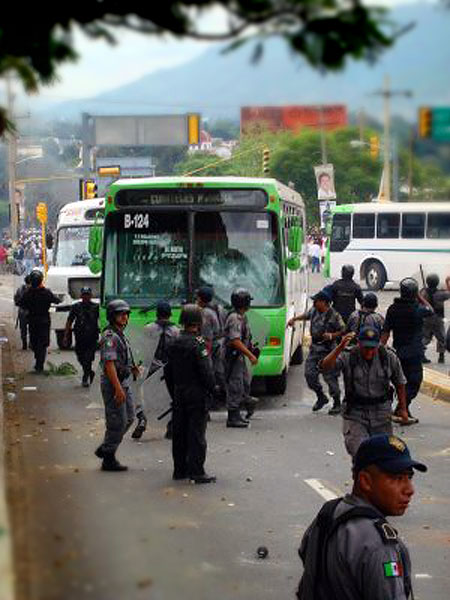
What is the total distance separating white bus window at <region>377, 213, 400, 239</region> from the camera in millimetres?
35831

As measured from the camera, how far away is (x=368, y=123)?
409 cm

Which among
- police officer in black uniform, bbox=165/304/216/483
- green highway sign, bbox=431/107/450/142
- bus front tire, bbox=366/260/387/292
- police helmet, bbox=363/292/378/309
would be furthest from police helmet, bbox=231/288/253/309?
Result: bus front tire, bbox=366/260/387/292

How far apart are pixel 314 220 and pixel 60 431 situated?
19686 millimetres

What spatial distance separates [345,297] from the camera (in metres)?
18.5

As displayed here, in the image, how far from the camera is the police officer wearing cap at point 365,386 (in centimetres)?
999

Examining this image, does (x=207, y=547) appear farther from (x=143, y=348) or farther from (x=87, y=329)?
(x=87, y=329)

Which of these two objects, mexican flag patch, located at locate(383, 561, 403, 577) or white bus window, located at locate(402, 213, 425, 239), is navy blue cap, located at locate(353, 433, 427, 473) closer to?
mexican flag patch, located at locate(383, 561, 403, 577)

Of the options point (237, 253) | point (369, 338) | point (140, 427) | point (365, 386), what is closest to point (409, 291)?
point (237, 253)

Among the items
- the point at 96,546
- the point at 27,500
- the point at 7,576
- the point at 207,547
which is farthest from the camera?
the point at 207,547

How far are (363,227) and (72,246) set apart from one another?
13.1 meters

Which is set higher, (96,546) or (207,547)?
(96,546)

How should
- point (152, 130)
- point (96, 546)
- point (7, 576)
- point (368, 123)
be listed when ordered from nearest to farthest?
point (7, 576) → point (96, 546) → point (368, 123) → point (152, 130)

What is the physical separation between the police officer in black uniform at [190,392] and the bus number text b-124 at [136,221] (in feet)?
17.5

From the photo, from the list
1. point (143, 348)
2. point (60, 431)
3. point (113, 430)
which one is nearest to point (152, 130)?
point (113, 430)
